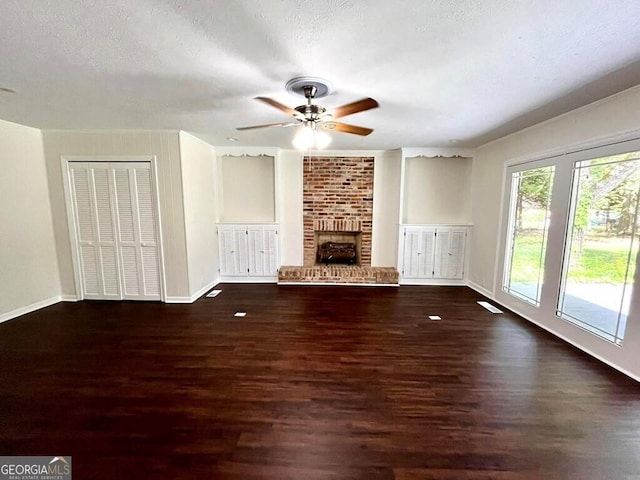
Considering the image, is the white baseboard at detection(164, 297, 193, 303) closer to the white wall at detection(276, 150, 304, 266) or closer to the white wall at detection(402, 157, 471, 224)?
the white wall at detection(276, 150, 304, 266)

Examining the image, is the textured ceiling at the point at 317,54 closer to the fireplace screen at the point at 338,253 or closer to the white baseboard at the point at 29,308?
the white baseboard at the point at 29,308

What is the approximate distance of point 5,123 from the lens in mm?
3365

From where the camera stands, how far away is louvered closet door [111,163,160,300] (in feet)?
12.7

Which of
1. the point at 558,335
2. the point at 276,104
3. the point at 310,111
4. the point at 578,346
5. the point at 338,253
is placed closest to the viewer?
the point at 276,104

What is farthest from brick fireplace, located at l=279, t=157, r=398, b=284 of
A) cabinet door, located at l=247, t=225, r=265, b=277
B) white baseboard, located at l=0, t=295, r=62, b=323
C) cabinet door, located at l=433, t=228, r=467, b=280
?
white baseboard, located at l=0, t=295, r=62, b=323

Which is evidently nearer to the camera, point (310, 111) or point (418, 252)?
point (310, 111)

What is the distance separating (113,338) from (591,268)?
514cm

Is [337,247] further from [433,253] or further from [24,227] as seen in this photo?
[24,227]

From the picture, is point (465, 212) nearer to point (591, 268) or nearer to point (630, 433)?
point (591, 268)

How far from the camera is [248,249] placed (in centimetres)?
514

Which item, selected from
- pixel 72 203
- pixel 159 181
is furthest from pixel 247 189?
pixel 72 203

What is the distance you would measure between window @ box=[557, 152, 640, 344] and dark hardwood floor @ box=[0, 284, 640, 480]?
463 mm

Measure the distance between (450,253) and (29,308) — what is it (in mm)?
6578

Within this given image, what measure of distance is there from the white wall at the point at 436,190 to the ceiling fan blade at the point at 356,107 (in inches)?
125
